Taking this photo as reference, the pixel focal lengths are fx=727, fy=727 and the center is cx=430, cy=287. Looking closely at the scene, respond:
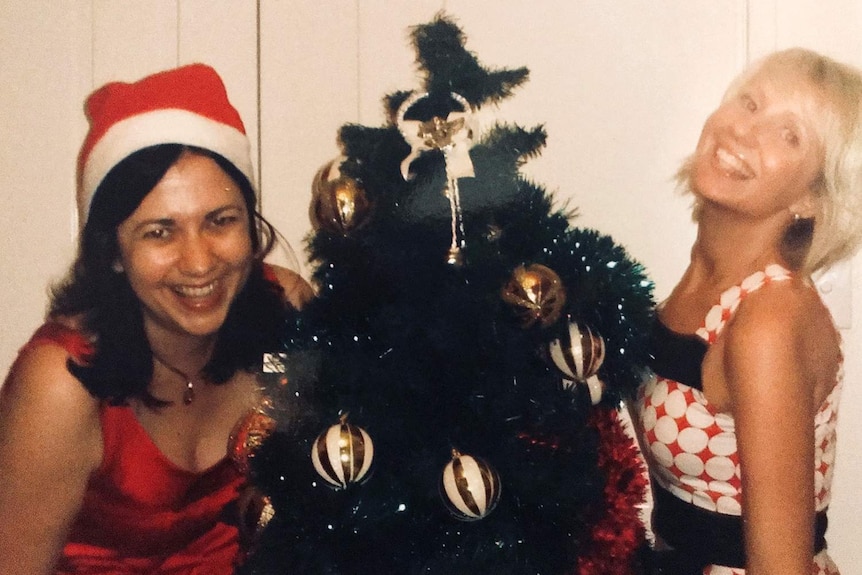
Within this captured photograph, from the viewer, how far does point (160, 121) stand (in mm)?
779

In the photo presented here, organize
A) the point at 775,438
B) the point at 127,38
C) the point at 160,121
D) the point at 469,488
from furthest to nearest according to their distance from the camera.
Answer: the point at 127,38
the point at 160,121
the point at 775,438
the point at 469,488

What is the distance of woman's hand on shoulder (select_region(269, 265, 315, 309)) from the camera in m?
0.90

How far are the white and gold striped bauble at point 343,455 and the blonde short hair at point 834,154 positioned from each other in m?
0.51

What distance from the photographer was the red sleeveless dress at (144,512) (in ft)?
2.69

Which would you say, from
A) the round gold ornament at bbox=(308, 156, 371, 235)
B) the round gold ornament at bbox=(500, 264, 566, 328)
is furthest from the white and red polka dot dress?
the round gold ornament at bbox=(308, 156, 371, 235)

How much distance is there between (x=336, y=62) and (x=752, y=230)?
0.55 m

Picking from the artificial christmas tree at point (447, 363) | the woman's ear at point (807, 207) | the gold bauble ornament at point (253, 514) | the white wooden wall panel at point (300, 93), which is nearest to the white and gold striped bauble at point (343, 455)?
the artificial christmas tree at point (447, 363)

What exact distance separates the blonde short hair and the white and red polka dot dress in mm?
65

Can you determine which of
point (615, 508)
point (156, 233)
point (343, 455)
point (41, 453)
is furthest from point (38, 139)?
point (615, 508)

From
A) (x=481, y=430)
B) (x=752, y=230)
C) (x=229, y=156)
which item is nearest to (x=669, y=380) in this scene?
(x=752, y=230)

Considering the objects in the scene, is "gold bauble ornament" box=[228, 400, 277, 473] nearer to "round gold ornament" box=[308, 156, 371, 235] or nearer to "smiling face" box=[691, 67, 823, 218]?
"round gold ornament" box=[308, 156, 371, 235]

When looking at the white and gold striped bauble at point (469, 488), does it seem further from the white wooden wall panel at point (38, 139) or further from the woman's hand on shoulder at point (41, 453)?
the white wooden wall panel at point (38, 139)

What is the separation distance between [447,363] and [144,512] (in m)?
0.47

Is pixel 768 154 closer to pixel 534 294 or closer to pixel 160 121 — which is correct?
pixel 534 294
